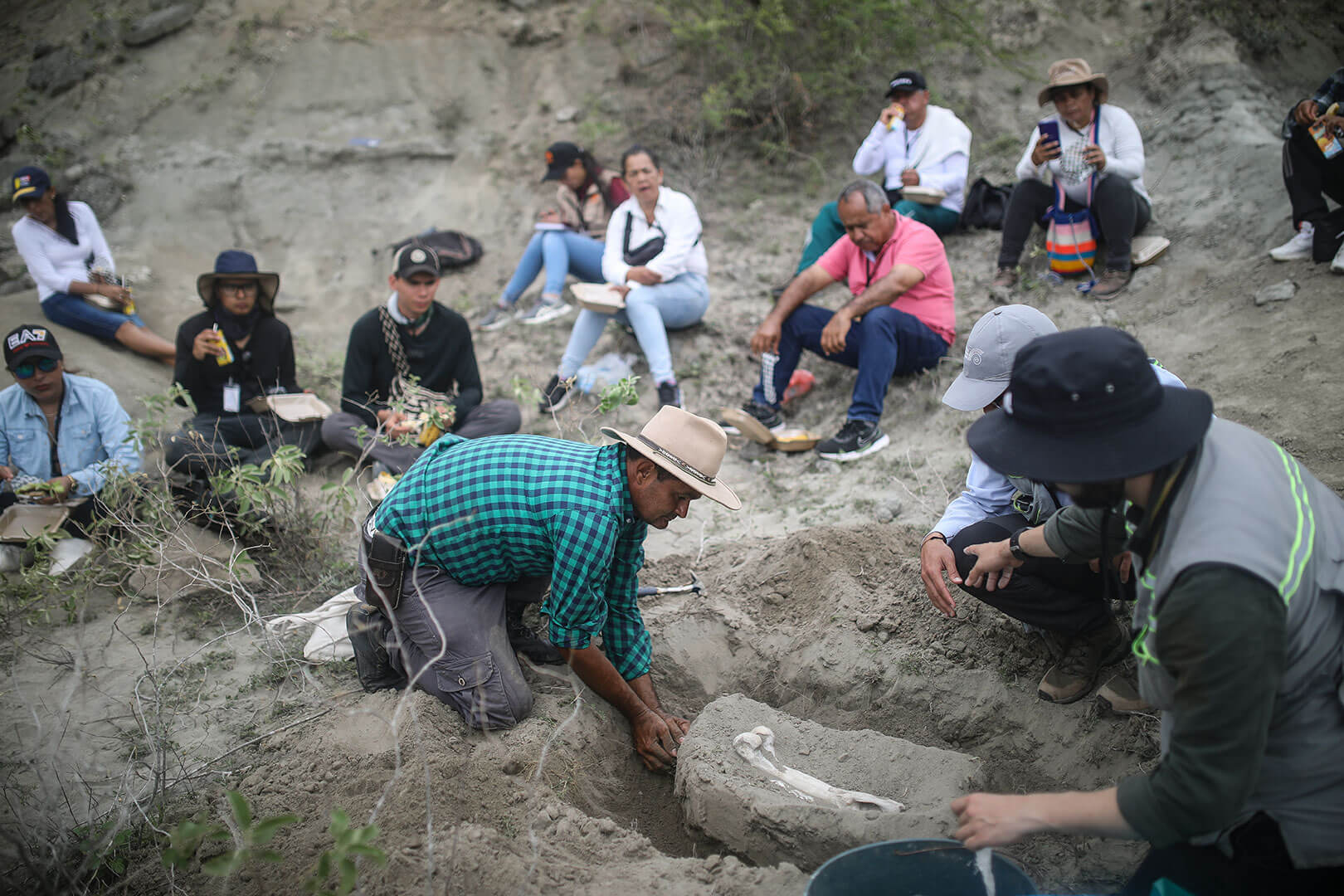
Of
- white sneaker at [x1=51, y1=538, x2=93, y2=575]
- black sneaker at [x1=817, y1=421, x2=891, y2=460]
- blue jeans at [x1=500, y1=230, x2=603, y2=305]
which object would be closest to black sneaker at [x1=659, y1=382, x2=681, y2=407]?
black sneaker at [x1=817, y1=421, x2=891, y2=460]

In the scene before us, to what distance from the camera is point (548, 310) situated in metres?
6.42

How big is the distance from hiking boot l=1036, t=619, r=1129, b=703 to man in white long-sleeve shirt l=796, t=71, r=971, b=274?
3520 millimetres

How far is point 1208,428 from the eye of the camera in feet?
5.09

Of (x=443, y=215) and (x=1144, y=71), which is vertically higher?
(x=1144, y=71)

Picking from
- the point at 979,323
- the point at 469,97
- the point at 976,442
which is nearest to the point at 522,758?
the point at 976,442

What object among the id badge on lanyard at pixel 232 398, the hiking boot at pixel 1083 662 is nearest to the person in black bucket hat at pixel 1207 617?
the hiking boot at pixel 1083 662

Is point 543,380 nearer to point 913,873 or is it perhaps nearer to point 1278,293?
point 1278,293

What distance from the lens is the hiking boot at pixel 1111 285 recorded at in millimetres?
4859

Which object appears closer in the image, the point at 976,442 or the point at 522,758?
the point at 976,442

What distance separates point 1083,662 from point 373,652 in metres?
2.33

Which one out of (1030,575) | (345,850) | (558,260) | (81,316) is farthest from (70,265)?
(1030,575)

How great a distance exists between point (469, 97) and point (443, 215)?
4.80 ft

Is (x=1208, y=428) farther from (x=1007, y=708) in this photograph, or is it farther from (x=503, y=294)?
(x=503, y=294)

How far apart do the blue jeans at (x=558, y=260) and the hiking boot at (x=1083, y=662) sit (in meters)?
4.53
